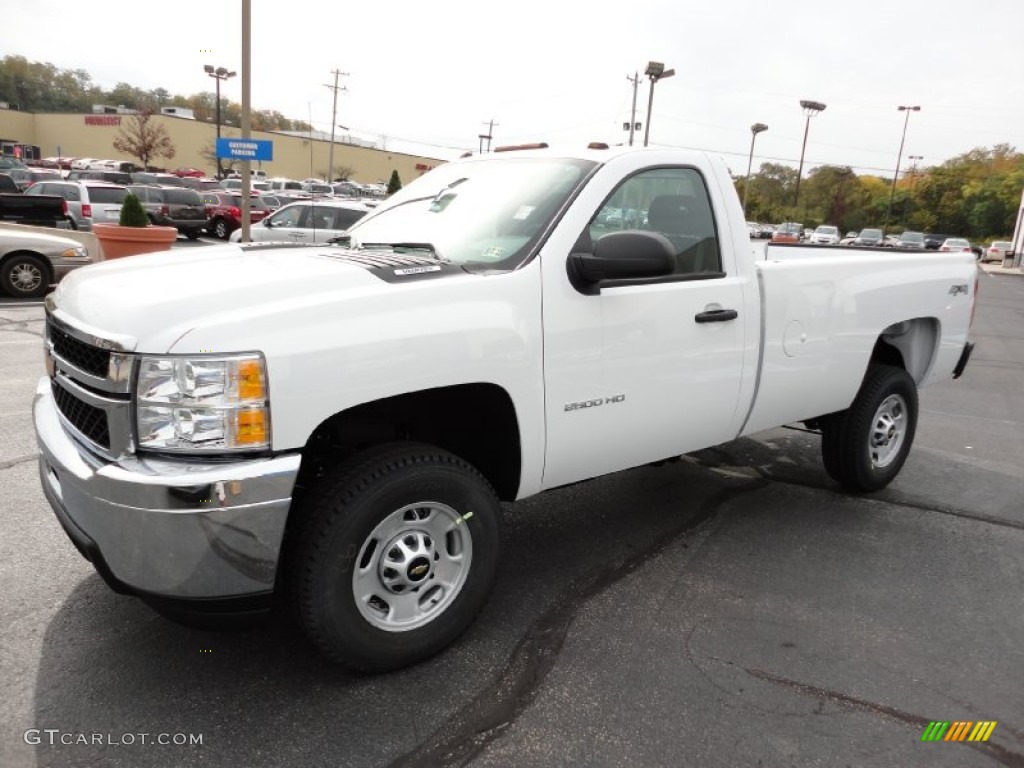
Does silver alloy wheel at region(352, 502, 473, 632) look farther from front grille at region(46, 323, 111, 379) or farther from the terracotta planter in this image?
the terracotta planter

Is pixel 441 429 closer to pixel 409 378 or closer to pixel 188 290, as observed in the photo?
pixel 409 378

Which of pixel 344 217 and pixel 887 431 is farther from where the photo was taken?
pixel 344 217

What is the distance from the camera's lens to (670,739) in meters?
2.59

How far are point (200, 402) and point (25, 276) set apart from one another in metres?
11.5

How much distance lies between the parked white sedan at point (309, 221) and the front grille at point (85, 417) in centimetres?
1468

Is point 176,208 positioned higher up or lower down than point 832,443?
higher up

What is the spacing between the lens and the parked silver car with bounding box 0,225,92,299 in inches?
451

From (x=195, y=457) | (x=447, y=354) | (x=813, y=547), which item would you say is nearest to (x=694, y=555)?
(x=813, y=547)

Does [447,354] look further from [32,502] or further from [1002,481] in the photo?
[1002,481]

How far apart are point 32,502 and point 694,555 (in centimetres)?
362

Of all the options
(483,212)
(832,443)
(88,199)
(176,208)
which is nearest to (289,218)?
(88,199)

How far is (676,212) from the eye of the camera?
3758mm

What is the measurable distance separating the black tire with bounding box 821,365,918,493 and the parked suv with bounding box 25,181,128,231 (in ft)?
67.7

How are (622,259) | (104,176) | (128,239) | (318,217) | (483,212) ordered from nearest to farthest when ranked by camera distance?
(622,259) → (483,212) → (128,239) → (318,217) → (104,176)
